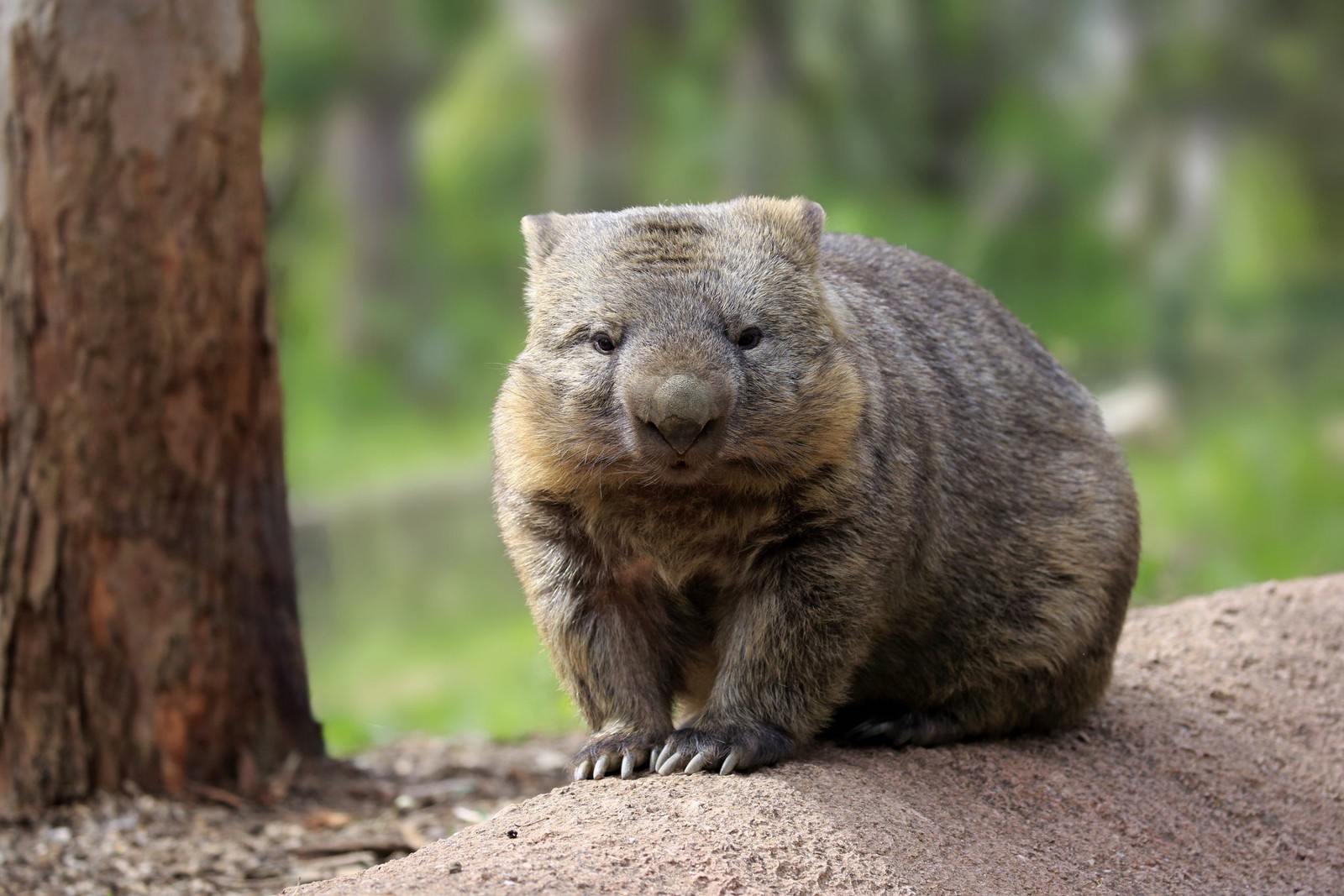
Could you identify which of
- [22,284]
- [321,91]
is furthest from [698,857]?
[321,91]

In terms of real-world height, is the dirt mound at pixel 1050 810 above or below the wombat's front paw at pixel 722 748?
below

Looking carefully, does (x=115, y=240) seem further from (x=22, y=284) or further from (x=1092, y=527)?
(x=1092, y=527)

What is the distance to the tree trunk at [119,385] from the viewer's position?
5.02 metres

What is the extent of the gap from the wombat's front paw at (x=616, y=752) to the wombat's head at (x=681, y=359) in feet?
2.29

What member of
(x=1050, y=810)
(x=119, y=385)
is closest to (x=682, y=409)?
(x=1050, y=810)

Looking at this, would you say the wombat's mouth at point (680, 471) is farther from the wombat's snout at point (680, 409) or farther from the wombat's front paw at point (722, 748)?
the wombat's front paw at point (722, 748)

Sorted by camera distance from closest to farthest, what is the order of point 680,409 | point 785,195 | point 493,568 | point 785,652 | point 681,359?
point 680,409 → point 681,359 → point 785,652 → point 785,195 → point 493,568

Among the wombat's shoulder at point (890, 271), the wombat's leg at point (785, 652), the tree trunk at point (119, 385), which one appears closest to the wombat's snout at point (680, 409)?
the wombat's leg at point (785, 652)

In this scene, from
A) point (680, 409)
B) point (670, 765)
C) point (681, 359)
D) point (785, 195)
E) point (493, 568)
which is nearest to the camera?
point (680, 409)

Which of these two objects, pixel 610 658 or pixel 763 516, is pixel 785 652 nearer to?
pixel 763 516

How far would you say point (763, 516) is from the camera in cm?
389

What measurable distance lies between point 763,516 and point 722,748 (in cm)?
62

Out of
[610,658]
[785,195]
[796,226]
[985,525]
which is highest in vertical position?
[785,195]

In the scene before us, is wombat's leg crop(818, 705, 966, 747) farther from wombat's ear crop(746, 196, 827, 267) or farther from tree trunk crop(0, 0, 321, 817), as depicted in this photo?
tree trunk crop(0, 0, 321, 817)
